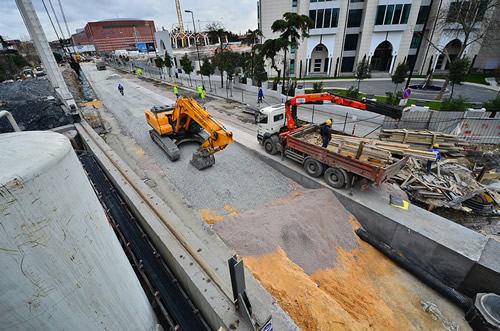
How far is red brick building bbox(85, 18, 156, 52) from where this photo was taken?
98.0 meters

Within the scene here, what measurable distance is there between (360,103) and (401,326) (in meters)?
8.01

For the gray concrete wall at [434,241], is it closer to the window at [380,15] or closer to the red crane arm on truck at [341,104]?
the red crane arm on truck at [341,104]

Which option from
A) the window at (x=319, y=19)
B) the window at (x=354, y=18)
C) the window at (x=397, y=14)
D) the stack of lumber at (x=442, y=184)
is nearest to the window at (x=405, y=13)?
the window at (x=397, y=14)

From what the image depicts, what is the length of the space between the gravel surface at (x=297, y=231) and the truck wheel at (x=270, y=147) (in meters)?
3.61

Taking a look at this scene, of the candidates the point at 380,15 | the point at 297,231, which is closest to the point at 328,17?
the point at 380,15

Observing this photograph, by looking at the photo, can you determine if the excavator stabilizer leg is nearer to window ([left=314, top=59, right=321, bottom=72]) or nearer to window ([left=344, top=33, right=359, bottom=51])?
window ([left=344, top=33, right=359, bottom=51])

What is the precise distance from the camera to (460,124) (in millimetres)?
14219

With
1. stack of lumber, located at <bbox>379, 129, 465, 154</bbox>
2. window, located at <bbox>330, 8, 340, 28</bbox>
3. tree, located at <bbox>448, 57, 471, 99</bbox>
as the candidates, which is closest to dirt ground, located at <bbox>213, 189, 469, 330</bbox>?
stack of lumber, located at <bbox>379, 129, 465, 154</bbox>

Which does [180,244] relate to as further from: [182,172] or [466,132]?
[466,132]

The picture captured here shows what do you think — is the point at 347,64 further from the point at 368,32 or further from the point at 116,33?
the point at 116,33

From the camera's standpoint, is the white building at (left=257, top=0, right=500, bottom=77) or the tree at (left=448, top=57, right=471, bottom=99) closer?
the tree at (left=448, top=57, right=471, bottom=99)

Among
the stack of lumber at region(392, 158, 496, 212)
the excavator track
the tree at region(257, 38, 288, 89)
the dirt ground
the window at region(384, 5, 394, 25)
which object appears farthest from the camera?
the window at region(384, 5, 394, 25)

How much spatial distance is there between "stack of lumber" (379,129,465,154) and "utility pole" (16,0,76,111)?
19063 mm

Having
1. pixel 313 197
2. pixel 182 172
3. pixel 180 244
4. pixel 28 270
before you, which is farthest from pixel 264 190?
pixel 28 270
